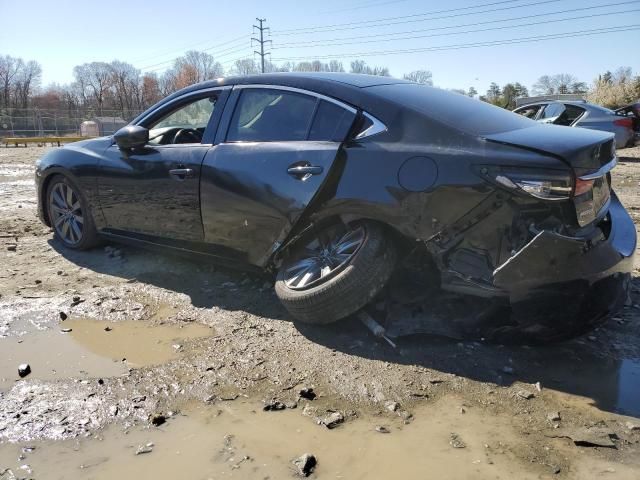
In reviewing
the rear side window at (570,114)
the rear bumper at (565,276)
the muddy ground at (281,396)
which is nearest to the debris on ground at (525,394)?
the muddy ground at (281,396)

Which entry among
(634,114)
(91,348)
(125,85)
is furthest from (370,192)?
(125,85)

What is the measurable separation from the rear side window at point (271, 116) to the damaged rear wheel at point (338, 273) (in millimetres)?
733

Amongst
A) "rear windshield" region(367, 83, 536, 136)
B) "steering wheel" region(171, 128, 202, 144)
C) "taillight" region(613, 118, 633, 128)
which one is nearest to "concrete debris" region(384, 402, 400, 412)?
"rear windshield" region(367, 83, 536, 136)

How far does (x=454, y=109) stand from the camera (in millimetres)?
3367

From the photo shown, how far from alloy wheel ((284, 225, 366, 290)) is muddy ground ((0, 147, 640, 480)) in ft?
1.16

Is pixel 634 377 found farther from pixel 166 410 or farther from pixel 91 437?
pixel 91 437

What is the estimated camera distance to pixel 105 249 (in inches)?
206

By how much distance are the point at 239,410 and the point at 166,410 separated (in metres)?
0.37

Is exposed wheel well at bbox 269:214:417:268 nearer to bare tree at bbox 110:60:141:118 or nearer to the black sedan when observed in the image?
the black sedan

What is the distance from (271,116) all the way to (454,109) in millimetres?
1261

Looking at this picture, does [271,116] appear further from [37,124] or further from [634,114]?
[37,124]

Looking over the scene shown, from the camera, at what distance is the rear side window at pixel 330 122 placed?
11.1 ft

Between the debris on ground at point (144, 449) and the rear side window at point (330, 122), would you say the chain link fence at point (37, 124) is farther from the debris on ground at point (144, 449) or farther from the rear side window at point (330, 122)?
the debris on ground at point (144, 449)

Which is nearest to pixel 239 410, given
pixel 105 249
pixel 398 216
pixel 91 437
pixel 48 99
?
pixel 91 437
